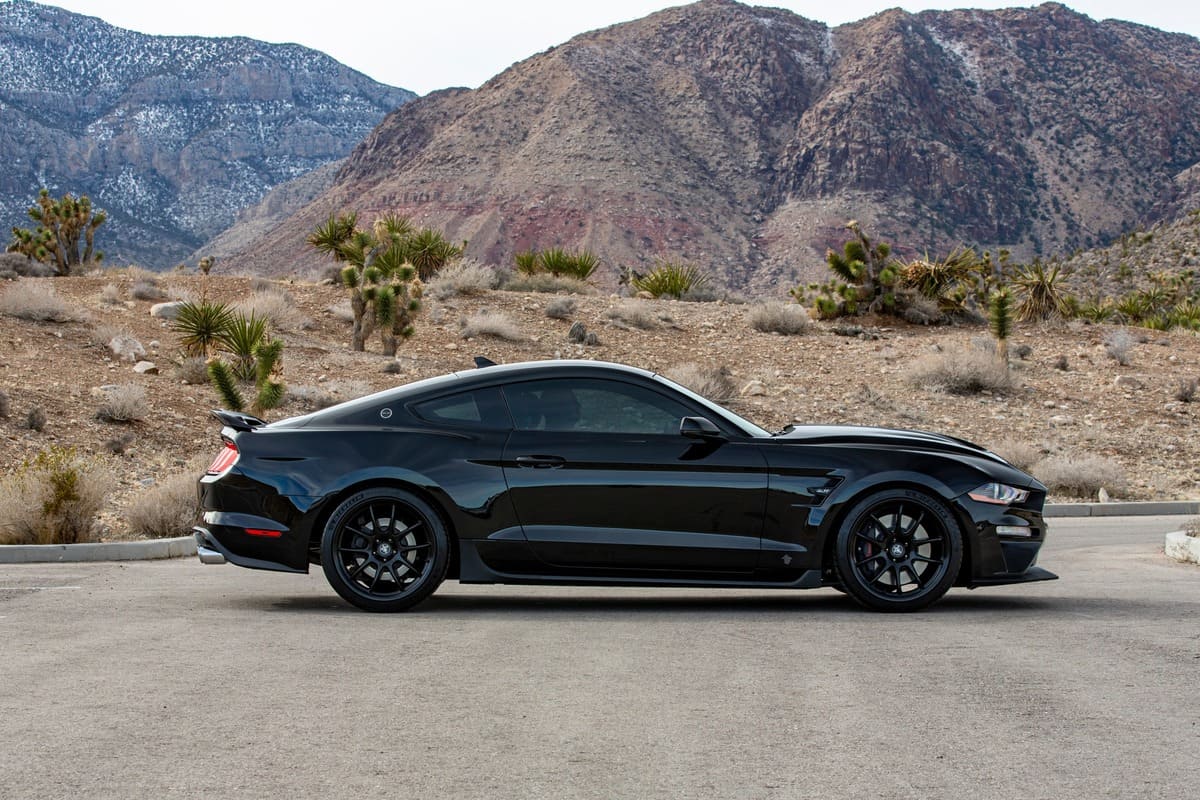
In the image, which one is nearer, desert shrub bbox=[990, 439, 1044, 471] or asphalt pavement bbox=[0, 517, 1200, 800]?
asphalt pavement bbox=[0, 517, 1200, 800]

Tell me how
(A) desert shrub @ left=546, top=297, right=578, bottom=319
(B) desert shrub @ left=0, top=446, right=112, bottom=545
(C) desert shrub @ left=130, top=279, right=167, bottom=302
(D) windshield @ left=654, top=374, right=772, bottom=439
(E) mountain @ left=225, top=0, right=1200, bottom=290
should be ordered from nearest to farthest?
(D) windshield @ left=654, top=374, right=772, bottom=439 < (B) desert shrub @ left=0, top=446, right=112, bottom=545 < (C) desert shrub @ left=130, top=279, right=167, bottom=302 < (A) desert shrub @ left=546, top=297, right=578, bottom=319 < (E) mountain @ left=225, top=0, right=1200, bottom=290

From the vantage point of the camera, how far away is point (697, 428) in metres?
8.82

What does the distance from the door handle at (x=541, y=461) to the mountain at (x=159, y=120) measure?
11707cm

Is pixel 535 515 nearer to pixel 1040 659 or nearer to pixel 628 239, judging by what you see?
pixel 1040 659

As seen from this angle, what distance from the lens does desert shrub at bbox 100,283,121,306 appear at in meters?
30.7

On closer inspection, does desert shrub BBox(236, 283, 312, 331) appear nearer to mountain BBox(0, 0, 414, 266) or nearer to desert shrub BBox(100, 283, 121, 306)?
desert shrub BBox(100, 283, 121, 306)

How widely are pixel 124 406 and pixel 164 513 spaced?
667cm

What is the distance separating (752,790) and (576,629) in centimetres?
358

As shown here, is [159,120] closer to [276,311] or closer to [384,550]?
[276,311]

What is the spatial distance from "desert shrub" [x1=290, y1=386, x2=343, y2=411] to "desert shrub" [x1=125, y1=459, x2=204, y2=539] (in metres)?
8.51

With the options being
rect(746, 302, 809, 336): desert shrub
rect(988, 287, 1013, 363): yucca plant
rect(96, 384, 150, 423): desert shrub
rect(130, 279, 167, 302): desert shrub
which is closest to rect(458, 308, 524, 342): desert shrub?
rect(746, 302, 809, 336): desert shrub

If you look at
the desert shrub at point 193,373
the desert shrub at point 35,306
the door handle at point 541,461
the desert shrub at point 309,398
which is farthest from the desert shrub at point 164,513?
the desert shrub at point 35,306

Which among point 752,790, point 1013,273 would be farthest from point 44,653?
point 1013,273

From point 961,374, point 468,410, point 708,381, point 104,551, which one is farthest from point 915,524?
point 961,374
